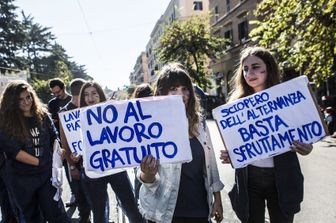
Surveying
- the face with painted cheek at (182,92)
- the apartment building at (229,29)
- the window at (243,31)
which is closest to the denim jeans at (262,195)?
the face with painted cheek at (182,92)

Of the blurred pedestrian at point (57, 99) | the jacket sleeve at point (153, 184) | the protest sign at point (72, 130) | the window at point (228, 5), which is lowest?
the jacket sleeve at point (153, 184)

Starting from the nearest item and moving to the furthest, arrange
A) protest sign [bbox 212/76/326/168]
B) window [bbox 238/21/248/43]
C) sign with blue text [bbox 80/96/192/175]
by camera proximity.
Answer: sign with blue text [bbox 80/96/192/175]
protest sign [bbox 212/76/326/168]
window [bbox 238/21/248/43]

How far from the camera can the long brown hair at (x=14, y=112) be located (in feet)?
11.5

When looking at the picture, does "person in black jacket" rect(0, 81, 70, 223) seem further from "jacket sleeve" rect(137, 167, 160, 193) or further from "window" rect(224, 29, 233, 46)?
"window" rect(224, 29, 233, 46)

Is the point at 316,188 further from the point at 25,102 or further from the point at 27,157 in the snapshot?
the point at 25,102

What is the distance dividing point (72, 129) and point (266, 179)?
237cm

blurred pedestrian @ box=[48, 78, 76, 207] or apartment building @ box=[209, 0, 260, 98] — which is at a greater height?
apartment building @ box=[209, 0, 260, 98]

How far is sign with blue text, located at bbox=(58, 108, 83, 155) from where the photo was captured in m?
4.04

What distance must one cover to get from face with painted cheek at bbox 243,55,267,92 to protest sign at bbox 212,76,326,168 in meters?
0.10

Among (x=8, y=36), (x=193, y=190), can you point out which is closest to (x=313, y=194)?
(x=193, y=190)

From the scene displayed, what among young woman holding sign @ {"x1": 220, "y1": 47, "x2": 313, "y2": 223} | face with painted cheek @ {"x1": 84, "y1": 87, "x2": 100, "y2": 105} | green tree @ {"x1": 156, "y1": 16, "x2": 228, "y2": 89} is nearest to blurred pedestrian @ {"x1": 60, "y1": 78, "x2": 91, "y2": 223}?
face with painted cheek @ {"x1": 84, "y1": 87, "x2": 100, "y2": 105}

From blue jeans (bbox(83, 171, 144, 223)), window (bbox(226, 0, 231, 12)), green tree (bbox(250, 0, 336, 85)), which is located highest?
window (bbox(226, 0, 231, 12))

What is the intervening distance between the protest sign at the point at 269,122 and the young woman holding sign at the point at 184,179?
179mm

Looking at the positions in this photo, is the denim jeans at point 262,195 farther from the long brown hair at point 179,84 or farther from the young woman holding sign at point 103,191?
the young woman holding sign at point 103,191
